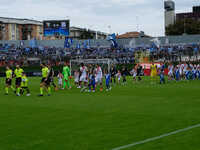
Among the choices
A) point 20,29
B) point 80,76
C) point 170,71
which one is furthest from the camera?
point 20,29

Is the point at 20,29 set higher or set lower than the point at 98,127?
higher

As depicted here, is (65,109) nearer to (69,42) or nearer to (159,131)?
(159,131)

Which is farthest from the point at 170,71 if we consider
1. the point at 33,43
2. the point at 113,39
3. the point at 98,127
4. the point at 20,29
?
the point at 20,29

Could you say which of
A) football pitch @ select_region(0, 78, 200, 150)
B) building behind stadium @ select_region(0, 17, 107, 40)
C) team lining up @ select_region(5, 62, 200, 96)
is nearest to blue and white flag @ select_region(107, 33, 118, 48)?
team lining up @ select_region(5, 62, 200, 96)

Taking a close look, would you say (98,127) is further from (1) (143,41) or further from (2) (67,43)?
(2) (67,43)

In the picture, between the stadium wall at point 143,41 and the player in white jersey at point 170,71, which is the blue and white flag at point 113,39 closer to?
the stadium wall at point 143,41

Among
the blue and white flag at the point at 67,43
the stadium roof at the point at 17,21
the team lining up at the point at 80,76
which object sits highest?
the stadium roof at the point at 17,21

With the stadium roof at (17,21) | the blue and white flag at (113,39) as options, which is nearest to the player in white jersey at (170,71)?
the blue and white flag at (113,39)

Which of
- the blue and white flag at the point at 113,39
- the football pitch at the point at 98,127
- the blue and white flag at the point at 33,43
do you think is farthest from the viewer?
the blue and white flag at the point at 33,43

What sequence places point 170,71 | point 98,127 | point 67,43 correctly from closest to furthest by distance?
point 98,127 → point 170,71 → point 67,43

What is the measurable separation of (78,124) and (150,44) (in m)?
51.0

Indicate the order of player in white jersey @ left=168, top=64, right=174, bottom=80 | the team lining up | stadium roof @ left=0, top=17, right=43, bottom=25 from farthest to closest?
stadium roof @ left=0, top=17, right=43, bottom=25 → player in white jersey @ left=168, top=64, right=174, bottom=80 → the team lining up

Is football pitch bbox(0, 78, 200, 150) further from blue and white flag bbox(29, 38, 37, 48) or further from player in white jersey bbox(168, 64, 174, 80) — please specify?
blue and white flag bbox(29, 38, 37, 48)

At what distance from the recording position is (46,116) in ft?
39.1
